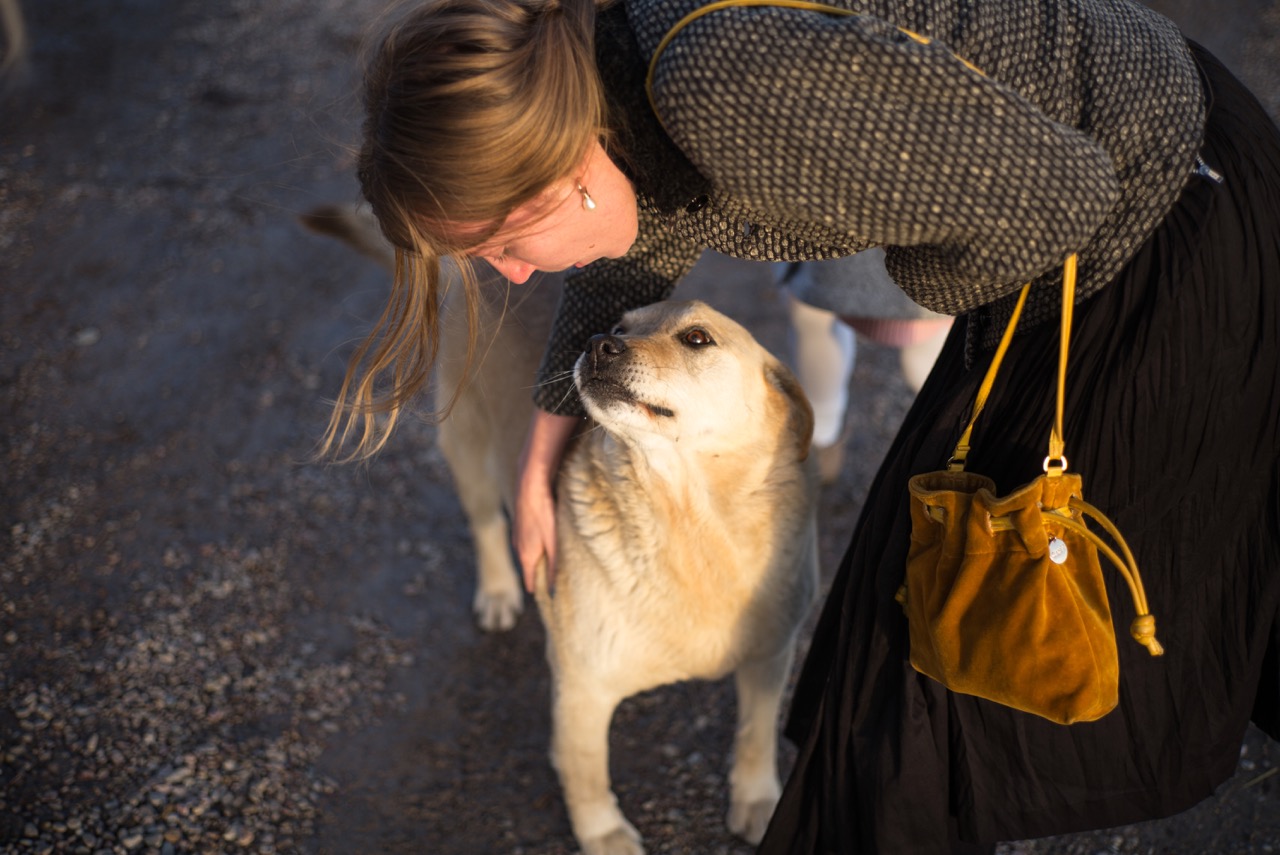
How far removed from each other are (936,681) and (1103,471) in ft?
1.61

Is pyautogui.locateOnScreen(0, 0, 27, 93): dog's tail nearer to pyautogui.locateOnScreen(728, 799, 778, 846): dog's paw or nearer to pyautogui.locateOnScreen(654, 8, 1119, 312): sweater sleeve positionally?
pyautogui.locateOnScreen(728, 799, 778, 846): dog's paw

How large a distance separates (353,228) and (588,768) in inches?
75.3

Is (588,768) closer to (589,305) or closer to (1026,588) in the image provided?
(589,305)

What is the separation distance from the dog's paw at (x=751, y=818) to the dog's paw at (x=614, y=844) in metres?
0.29

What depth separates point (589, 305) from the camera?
→ 7.27ft

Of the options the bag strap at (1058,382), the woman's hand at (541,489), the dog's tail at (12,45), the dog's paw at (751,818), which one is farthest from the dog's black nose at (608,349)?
the dog's tail at (12,45)

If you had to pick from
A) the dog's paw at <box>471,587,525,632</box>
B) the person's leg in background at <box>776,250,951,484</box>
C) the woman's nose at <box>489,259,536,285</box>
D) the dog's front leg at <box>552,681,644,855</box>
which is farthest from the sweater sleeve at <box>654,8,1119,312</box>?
the dog's paw at <box>471,587,525,632</box>

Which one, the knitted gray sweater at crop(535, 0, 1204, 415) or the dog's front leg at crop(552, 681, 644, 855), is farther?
the dog's front leg at crop(552, 681, 644, 855)

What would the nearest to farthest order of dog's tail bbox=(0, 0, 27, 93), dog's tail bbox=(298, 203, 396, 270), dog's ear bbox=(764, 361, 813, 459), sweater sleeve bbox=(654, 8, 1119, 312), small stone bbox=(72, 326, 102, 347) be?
sweater sleeve bbox=(654, 8, 1119, 312) < dog's ear bbox=(764, 361, 813, 459) < dog's tail bbox=(298, 203, 396, 270) < small stone bbox=(72, 326, 102, 347) < dog's tail bbox=(0, 0, 27, 93)

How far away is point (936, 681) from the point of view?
68.9 inches

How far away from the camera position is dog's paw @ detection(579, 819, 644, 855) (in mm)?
2572

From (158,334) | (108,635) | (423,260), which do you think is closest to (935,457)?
(423,260)

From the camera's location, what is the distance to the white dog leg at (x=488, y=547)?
3152 mm

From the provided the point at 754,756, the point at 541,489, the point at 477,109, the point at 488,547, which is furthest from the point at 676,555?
the point at 488,547
